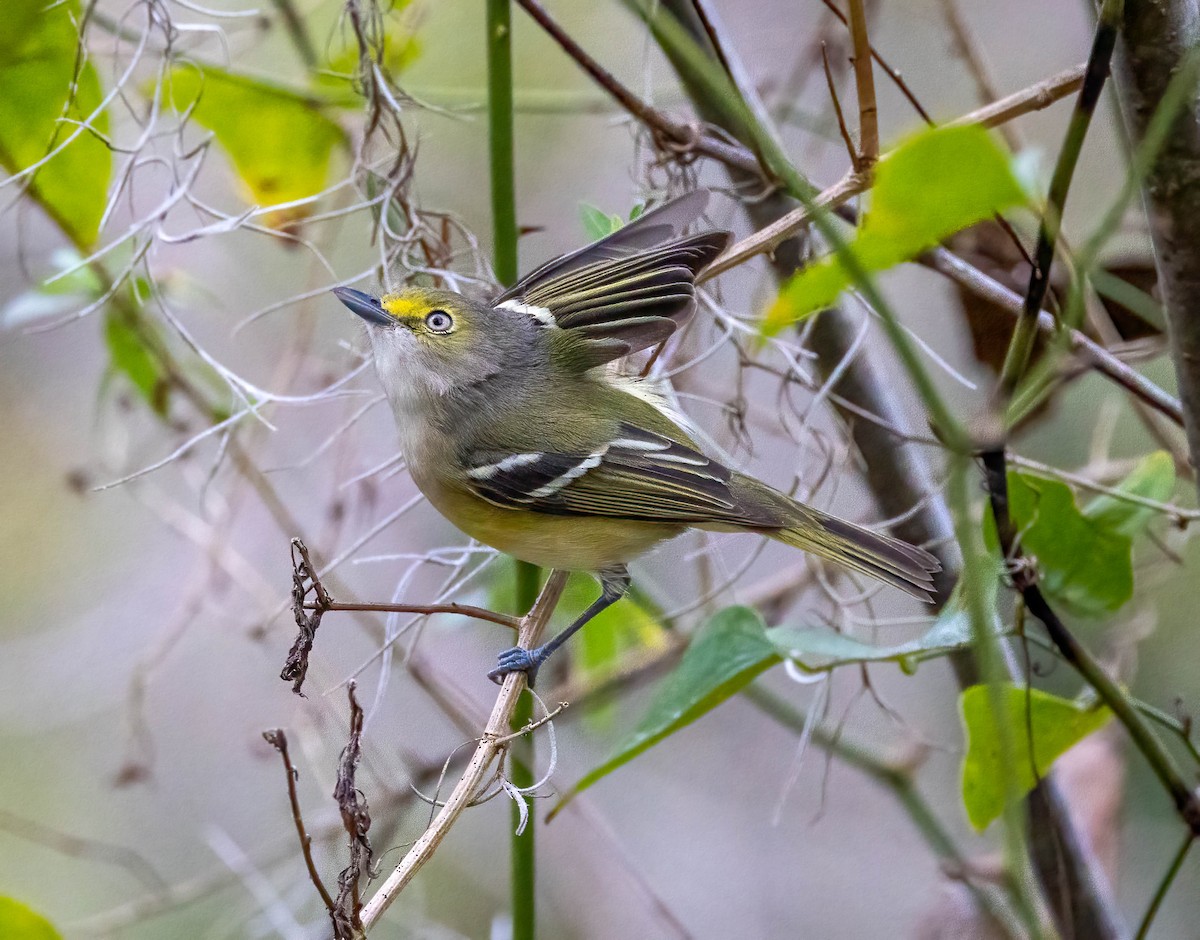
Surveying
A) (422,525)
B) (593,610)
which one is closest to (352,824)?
(593,610)

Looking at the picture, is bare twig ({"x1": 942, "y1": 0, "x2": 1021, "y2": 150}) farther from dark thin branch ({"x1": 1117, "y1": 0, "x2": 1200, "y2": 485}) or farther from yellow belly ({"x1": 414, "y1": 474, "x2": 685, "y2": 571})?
yellow belly ({"x1": 414, "y1": 474, "x2": 685, "y2": 571})

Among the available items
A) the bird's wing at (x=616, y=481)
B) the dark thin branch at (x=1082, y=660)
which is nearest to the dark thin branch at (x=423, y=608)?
the bird's wing at (x=616, y=481)

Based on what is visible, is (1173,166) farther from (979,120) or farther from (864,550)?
(864,550)

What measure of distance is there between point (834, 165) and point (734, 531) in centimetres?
111

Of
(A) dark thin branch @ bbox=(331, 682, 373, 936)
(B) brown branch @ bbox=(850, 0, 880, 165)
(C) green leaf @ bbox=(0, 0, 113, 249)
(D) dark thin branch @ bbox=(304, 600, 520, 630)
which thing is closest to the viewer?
(A) dark thin branch @ bbox=(331, 682, 373, 936)

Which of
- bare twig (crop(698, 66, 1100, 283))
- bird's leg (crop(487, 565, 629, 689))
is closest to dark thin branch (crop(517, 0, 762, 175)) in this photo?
bare twig (crop(698, 66, 1100, 283))

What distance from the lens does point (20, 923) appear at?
1.00 metres

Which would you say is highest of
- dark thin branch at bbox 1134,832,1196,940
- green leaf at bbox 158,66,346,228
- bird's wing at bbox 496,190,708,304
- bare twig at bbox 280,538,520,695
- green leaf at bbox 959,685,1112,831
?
green leaf at bbox 158,66,346,228

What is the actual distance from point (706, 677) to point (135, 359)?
3.29 feet

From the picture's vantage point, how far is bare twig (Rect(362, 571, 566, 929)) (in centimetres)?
79

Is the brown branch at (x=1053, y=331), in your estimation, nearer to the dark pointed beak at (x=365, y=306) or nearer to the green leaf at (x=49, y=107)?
the dark pointed beak at (x=365, y=306)

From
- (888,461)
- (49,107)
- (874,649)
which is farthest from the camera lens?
(888,461)

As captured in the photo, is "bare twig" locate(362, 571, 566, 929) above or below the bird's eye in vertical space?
below

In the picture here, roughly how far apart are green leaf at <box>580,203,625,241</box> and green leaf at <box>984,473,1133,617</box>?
607mm
